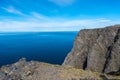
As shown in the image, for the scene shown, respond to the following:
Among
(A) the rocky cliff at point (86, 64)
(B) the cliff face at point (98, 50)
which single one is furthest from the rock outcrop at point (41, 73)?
(B) the cliff face at point (98, 50)

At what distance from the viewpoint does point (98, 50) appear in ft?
183

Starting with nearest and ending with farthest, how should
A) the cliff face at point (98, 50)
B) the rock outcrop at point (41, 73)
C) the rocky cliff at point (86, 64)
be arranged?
the rock outcrop at point (41, 73) → the rocky cliff at point (86, 64) → the cliff face at point (98, 50)

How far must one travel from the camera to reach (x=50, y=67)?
44.9 metres

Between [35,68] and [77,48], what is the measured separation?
885 inches

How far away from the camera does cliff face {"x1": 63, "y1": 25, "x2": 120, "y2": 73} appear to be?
51.1 m

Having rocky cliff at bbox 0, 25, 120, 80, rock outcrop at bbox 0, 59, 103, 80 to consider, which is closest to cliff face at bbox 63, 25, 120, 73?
rocky cliff at bbox 0, 25, 120, 80

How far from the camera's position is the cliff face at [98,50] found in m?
51.1

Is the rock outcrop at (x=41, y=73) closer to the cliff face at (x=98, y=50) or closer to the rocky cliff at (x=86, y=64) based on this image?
the rocky cliff at (x=86, y=64)

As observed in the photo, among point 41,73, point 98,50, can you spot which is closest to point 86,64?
point 98,50

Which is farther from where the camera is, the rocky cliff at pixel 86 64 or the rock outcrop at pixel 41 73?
the rocky cliff at pixel 86 64

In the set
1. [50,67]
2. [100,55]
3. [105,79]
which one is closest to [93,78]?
[105,79]

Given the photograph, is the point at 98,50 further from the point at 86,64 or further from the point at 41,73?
the point at 41,73

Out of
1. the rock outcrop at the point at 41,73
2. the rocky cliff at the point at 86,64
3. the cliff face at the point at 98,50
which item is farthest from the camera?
the cliff face at the point at 98,50

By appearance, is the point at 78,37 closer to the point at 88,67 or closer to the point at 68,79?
the point at 88,67
